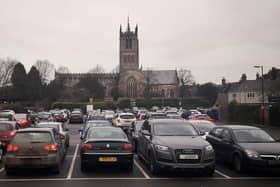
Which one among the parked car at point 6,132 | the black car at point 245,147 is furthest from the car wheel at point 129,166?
the parked car at point 6,132

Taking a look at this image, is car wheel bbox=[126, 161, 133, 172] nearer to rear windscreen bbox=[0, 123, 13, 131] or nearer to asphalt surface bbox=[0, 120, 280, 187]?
asphalt surface bbox=[0, 120, 280, 187]

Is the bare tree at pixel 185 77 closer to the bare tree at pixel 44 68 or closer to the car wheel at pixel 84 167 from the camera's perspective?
the bare tree at pixel 44 68

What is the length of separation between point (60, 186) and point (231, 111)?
161 feet

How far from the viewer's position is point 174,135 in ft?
46.2

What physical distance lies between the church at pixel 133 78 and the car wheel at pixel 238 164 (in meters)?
118

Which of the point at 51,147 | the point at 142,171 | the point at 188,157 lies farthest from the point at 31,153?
the point at 188,157

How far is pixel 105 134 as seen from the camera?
14195 millimetres

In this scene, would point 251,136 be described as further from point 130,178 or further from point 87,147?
point 87,147

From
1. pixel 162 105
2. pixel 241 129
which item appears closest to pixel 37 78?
pixel 162 105

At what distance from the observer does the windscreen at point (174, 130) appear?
14291 mm

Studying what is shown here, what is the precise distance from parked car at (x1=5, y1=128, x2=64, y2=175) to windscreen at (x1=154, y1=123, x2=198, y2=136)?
341 cm

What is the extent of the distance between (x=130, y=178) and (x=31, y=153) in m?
2.92

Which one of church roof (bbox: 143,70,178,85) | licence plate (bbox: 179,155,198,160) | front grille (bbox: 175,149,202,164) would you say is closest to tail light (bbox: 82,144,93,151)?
front grille (bbox: 175,149,202,164)

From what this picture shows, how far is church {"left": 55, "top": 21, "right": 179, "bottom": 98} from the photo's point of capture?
14100cm
